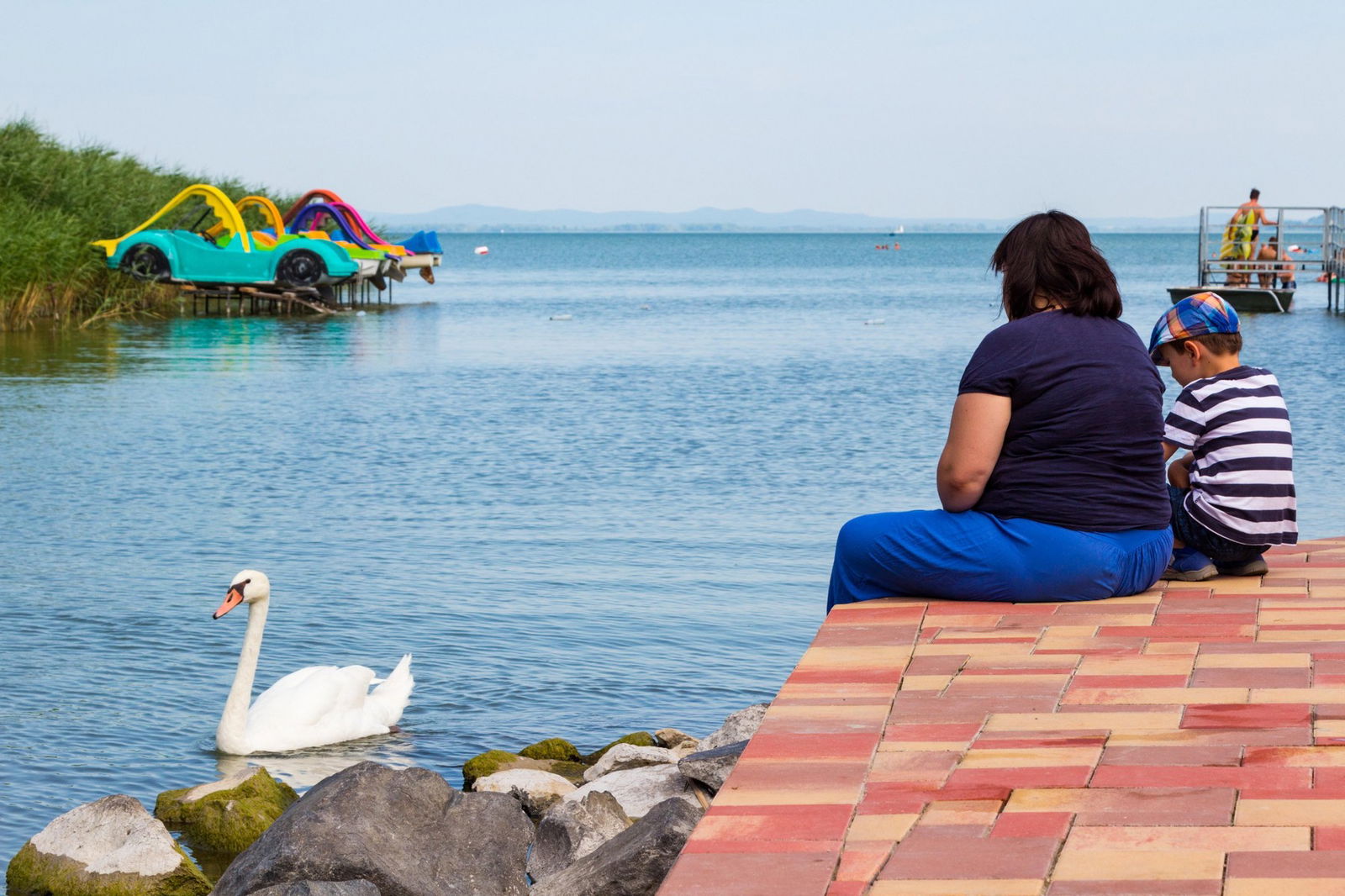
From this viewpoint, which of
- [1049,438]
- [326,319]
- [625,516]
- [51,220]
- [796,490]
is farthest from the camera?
[326,319]

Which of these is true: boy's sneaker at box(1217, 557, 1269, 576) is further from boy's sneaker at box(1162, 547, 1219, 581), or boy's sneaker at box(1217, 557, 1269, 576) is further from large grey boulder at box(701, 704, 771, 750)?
large grey boulder at box(701, 704, 771, 750)

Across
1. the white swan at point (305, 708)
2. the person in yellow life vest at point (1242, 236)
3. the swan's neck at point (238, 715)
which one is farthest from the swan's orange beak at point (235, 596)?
the person in yellow life vest at point (1242, 236)

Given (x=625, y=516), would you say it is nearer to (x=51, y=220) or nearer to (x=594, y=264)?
(x=51, y=220)

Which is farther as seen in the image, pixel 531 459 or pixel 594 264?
pixel 594 264

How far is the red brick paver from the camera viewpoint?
262 centimetres

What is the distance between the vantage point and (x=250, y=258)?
35688mm

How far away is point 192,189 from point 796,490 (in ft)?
80.5

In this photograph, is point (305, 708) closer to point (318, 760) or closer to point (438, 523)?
point (318, 760)

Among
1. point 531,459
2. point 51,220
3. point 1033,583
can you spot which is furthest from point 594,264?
point 1033,583

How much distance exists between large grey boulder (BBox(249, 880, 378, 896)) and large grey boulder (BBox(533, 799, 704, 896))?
1.74ft

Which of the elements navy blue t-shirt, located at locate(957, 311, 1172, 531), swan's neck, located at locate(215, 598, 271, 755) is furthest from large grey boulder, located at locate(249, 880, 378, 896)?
swan's neck, located at locate(215, 598, 271, 755)

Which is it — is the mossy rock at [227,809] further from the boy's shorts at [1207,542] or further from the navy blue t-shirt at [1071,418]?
the boy's shorts at [1207,542]

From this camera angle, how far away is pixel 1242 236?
32.9 meters

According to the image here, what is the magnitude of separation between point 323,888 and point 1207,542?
8.80ft
